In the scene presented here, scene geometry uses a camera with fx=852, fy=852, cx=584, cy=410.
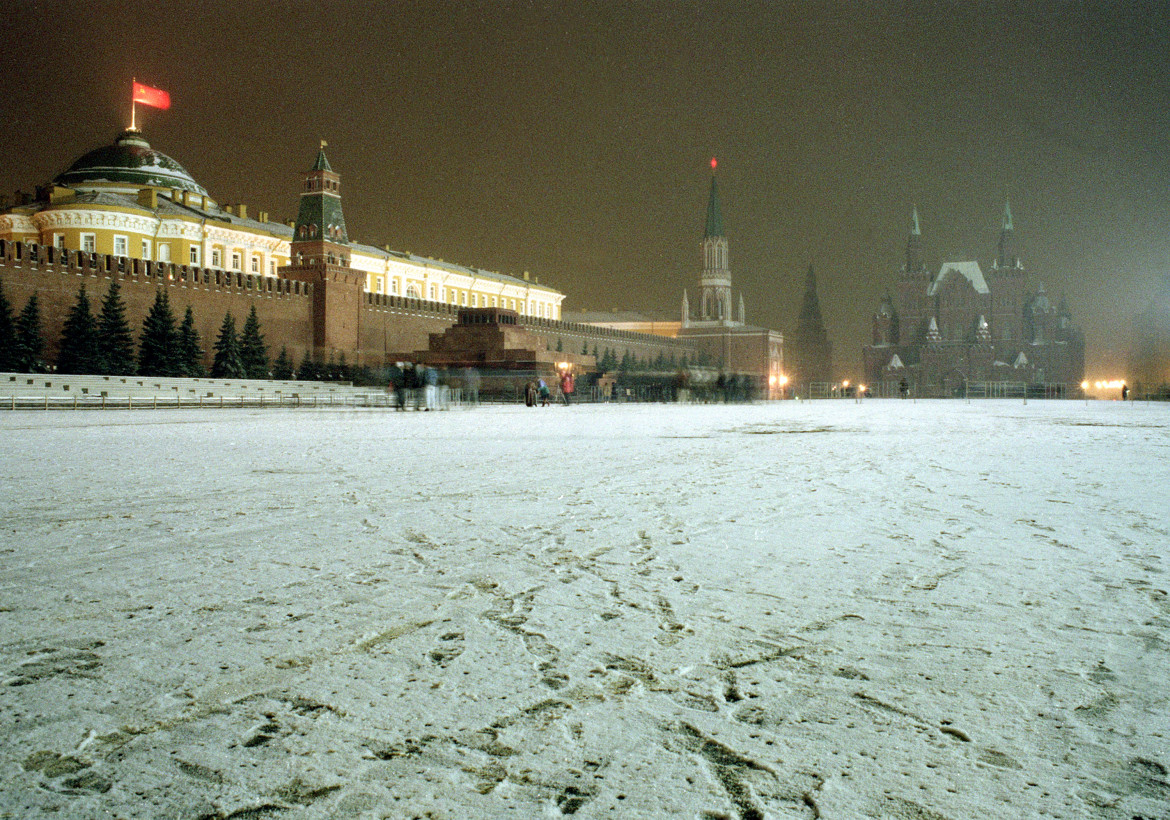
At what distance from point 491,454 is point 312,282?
37700mm

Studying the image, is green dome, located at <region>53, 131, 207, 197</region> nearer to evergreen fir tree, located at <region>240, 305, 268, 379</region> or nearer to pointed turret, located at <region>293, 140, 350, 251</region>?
pointed turret, located at <region>293, 140, 350, 251</region>

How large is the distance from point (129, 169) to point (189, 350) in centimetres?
2264

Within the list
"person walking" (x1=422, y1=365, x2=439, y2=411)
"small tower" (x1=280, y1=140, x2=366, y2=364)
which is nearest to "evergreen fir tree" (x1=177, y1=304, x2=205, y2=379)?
"small tower" (x1=280, y1=140, x2=366, y2=364)

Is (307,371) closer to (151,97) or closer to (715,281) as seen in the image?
(151,97)

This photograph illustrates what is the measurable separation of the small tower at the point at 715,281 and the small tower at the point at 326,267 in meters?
55.5

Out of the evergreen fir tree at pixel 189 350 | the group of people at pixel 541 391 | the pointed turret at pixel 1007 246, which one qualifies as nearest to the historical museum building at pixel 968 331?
the pointed turret at pixel 1007 246

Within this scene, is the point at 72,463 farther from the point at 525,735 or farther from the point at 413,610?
the point at 525,735

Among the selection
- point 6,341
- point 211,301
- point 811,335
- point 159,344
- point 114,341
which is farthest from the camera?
point 811,335

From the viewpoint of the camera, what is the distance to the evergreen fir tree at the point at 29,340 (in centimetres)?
2875

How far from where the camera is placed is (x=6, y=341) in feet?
93.5

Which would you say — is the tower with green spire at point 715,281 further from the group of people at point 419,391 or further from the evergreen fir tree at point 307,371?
the group of people at point 419,391

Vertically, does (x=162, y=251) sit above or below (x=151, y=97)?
below

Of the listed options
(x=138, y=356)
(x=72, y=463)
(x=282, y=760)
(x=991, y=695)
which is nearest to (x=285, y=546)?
(x=282, y=760)

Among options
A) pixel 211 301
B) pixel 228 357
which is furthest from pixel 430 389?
pixel 211 301
